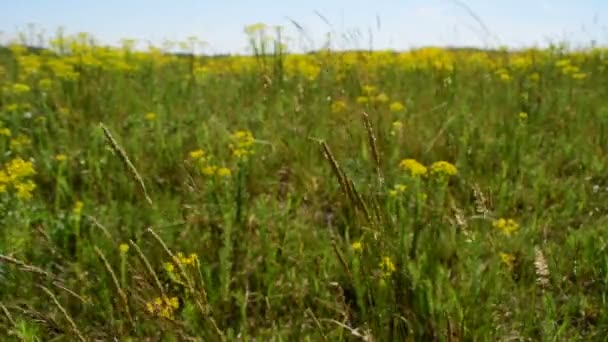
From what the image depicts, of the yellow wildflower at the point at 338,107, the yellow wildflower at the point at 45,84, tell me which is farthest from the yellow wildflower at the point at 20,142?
the yellow wildflower at the point at 338,107

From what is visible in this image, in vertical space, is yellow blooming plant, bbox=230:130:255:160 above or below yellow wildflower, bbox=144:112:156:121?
below

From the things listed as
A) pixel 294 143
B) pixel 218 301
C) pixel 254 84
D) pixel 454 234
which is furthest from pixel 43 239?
pixel 254 84

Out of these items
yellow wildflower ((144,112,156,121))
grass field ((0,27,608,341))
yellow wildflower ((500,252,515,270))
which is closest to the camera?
grass field ((0,27,608,341))

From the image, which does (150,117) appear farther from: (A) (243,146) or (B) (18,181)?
(B) (18,181)

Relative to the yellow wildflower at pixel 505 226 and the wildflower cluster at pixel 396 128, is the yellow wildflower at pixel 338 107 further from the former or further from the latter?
the yellow wildflower at pixel 505 226

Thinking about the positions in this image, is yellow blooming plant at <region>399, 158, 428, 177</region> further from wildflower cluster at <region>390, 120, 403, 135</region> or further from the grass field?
wildflower cluster at <region>390, 120, 403, 135</region>

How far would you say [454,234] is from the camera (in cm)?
238

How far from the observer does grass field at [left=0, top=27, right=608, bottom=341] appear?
74.6 inches

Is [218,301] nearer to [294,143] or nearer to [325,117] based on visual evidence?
[294,143]

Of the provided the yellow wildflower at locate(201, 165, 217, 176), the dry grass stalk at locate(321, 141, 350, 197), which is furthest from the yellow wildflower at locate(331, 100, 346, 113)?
the dry grass stalk at locate(321, 141, 350, 197)

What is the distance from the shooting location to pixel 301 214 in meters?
2.79

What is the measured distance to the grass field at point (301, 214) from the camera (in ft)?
6.22

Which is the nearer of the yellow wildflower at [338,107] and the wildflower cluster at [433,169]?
the wildflower cluster at [433,169]

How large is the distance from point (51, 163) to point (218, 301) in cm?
160
